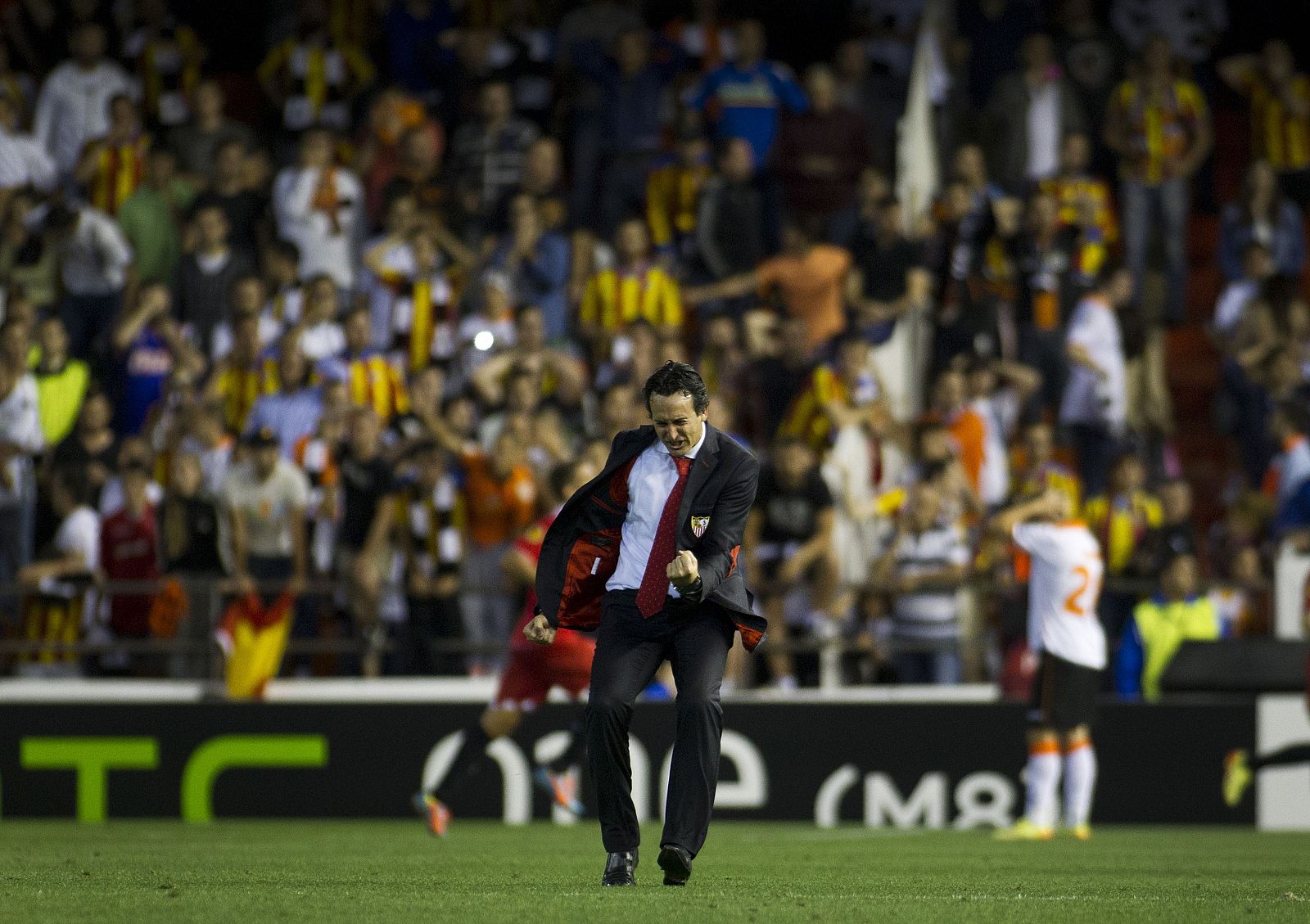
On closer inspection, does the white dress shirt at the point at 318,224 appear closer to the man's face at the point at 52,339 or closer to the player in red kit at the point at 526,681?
the man's face at the point at 52,339

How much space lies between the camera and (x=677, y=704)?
26.8 ft

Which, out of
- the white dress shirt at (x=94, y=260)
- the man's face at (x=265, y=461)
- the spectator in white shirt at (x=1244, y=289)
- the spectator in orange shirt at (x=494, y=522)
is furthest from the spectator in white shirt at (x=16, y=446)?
the spectator in white shirt at (x=1244, y=289)

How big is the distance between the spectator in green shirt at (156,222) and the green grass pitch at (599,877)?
538 centimetres

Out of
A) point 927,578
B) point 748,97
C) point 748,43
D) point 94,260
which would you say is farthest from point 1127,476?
point 94,260

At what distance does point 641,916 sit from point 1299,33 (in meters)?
16.0

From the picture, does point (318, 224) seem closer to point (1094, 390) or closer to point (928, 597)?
point (928, 597)

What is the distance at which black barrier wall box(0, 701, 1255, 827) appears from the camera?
15195 millimetres

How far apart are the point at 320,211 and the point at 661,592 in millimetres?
10260

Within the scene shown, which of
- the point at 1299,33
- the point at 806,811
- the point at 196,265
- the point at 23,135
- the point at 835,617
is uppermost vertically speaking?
the point at 1299,33

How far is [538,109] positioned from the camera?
1916 cm

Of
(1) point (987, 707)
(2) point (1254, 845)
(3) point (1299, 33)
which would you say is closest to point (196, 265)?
(1) point (987, 707)

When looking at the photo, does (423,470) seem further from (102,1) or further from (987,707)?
(102,1)

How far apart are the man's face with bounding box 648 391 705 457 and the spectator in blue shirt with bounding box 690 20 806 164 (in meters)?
10.4

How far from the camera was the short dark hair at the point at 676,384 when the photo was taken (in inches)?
322
